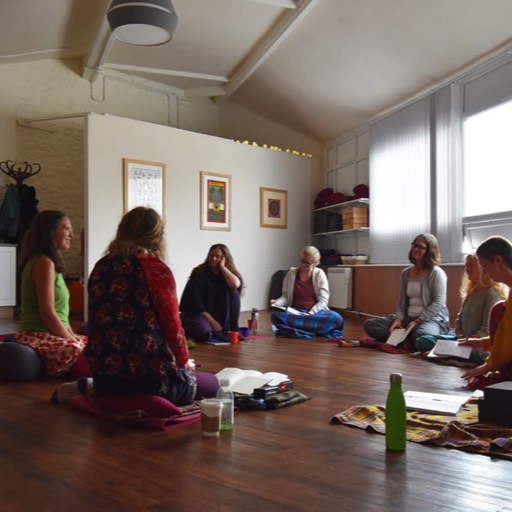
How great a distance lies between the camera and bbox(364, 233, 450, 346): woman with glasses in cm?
479

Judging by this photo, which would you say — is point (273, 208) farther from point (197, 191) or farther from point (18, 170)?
point (18, 170)

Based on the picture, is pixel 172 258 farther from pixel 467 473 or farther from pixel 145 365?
pixel 467 473

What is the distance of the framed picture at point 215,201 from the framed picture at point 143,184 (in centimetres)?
71

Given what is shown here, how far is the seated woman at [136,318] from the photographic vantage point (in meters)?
2.33

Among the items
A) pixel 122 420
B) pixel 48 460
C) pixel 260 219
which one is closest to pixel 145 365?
pixel 122 420

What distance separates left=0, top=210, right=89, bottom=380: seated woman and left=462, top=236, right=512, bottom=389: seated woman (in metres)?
2.33

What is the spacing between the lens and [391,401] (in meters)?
2.04

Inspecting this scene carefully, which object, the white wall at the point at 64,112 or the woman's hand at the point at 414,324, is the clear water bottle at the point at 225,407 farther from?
the white wall at the point at 64,112

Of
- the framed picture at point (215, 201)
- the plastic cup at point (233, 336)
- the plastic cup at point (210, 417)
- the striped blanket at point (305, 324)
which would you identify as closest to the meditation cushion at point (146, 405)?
the plastic cup at point (210, 417)

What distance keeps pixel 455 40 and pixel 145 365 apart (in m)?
5.36

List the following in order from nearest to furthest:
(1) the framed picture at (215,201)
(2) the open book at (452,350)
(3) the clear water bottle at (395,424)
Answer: (3) the clear water bottle at (395,424)
(2) the open book at (452,350)
(1) the framed picture at (215,201)

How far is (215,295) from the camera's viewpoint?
17.5ft

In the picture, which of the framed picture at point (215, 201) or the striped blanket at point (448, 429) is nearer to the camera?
the striped blanket at point (448, 429)

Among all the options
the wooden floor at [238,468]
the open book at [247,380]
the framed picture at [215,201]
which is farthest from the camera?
the framed picture at [215,201]
